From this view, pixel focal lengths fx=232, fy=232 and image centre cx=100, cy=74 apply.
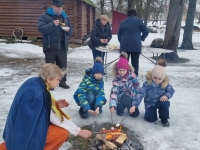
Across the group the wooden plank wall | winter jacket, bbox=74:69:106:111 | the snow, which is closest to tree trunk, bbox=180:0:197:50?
the snow

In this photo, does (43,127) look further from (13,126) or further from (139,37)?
(139,37)

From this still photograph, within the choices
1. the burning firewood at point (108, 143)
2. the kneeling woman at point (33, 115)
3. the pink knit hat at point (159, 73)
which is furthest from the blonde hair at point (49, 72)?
the pink knit hat at point (159, 73)

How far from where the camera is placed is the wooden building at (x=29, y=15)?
1431 cm

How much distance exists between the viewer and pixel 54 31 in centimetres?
473

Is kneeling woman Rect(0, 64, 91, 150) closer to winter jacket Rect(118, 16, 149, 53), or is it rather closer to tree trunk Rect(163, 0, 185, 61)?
winter jacket Rect(118, 16, 149, 53)

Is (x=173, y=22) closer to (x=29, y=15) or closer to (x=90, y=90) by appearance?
(x=90, y=90)

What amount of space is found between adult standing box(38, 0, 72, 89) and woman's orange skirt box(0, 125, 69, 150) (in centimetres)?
258

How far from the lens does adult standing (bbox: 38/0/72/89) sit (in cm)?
460

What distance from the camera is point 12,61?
8.56 meters

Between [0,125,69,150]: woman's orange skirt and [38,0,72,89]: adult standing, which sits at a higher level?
[38,0,72,89]: adult standing

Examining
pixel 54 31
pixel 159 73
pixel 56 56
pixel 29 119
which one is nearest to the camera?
pixel 29 119

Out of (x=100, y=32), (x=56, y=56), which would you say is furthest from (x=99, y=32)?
(x=56, y=56)

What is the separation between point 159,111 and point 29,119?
2.23m

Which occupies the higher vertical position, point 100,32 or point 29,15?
point 29,15
